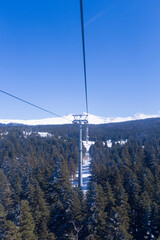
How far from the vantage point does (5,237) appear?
50.0ft

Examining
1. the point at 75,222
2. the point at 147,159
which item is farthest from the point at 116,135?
the point at 75,222

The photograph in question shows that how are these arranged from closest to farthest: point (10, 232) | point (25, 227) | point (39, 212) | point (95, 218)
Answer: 1. point (10, 232)
2. point (25, 227)
3. point (95, 218)
4. point (39, 212)

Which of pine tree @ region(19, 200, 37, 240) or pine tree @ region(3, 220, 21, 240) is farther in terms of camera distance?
pine tree @ region(19, 200, 37, 240)

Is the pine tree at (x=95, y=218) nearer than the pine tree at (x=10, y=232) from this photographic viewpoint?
No

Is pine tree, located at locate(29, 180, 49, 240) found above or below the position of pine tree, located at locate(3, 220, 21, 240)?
below

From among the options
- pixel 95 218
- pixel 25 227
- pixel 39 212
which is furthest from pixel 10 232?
pixel 95 218

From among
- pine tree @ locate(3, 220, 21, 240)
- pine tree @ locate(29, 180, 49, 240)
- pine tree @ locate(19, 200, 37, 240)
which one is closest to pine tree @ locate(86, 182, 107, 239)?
pine tree @ locate(29, 180, 49, 240)

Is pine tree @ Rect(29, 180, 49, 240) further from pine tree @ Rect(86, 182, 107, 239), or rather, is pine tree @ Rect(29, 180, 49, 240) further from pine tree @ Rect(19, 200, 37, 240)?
pine tree @ Rect(86, 182, 107, 239)

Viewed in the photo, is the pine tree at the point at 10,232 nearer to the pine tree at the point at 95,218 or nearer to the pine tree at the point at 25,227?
the pine tree at the point at 25,227

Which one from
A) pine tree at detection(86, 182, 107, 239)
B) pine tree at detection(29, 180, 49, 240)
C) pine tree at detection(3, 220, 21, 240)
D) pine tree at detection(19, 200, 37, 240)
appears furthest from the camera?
pine tree at detection(29, 180, 49, 240)

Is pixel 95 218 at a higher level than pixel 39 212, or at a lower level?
higher

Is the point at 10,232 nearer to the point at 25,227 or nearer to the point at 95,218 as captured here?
the point at 25,227

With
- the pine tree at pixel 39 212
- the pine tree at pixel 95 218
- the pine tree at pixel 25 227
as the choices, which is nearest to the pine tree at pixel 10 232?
the pine tree at pixel 25 227

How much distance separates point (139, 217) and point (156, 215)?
4.15m
